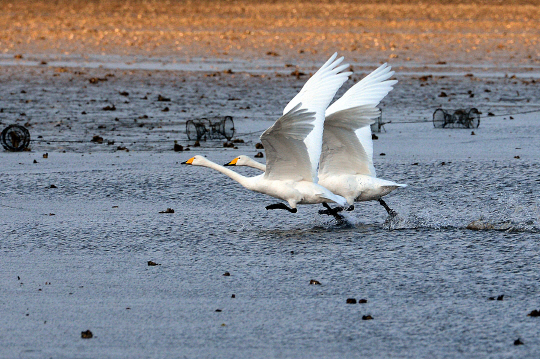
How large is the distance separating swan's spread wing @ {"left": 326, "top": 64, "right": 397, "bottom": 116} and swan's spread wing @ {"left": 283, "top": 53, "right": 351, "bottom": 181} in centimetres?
19

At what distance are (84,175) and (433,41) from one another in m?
30.4

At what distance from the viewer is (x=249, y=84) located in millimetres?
25141

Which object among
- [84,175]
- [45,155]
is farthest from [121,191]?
[45,155]

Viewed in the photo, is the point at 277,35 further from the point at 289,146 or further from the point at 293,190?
the point at 289,146

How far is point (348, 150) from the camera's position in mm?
10297

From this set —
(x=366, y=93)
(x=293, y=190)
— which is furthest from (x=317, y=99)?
(x=293, y=190)

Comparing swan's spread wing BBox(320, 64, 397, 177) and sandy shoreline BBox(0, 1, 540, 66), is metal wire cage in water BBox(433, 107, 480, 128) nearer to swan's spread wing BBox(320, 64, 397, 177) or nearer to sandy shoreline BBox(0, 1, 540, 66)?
swan's spread wing BBox(320, 64, 397, 177)

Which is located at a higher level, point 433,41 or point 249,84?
point 433,41

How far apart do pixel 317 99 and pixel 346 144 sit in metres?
0.56

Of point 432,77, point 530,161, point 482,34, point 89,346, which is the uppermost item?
point 482,34

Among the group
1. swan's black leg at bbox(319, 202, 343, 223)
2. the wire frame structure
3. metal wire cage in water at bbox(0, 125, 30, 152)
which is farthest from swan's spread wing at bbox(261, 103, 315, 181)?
metal wire cage in water at bbox(0, 125, 30, 152)

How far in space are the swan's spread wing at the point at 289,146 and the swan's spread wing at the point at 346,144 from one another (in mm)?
687

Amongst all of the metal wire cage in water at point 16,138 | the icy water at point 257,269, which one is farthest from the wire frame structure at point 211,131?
the icy water at point 257,269

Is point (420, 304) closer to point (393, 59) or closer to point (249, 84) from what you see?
point (249, 84)
